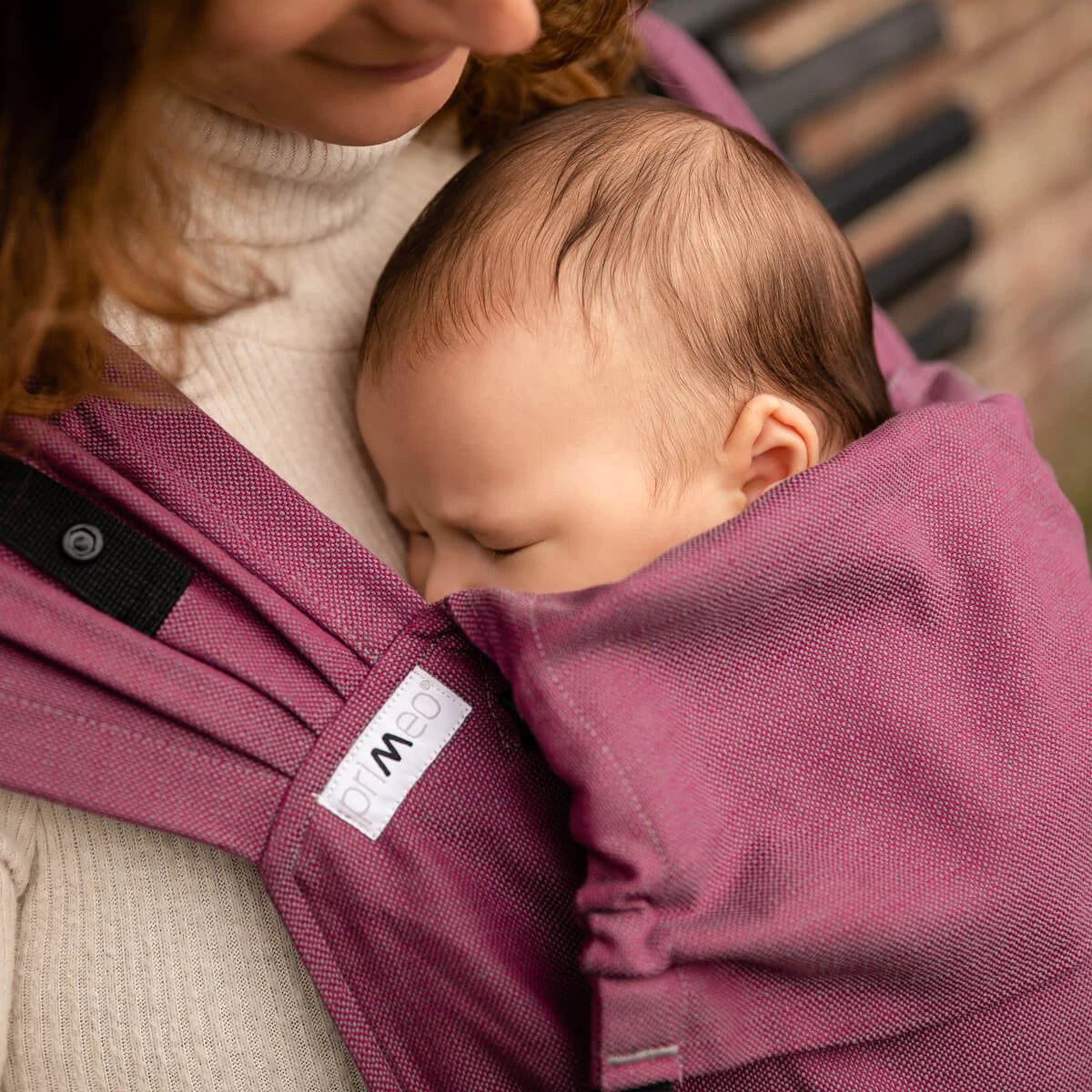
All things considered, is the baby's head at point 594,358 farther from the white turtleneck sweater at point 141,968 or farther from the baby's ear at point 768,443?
the white turtleneck sweater at point 141,968

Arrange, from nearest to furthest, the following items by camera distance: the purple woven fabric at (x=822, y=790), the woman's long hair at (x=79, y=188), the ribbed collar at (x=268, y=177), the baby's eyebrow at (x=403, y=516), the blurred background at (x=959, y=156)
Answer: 1. the woman's long hair at (x=79, y=188)
2. the purple woven fabric at (x=822, y=790)
3. the ribbed collar at (x=268, y=177)
4. the baby's eyebrow at (x=403, y=516)
5. the blurred background at (x=959, y=156)

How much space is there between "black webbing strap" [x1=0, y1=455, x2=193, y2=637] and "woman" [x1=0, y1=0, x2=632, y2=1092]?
0.21ft

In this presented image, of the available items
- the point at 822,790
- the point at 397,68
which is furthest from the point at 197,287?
the point at 822,790

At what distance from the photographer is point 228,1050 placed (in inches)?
30.1

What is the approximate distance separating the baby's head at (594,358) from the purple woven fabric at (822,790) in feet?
0.38

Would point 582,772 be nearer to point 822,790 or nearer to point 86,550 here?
point 822,790

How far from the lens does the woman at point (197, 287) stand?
61cm

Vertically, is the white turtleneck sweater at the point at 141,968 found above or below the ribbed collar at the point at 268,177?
below

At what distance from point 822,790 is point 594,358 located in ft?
1.16

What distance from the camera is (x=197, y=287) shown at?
2.82 feet

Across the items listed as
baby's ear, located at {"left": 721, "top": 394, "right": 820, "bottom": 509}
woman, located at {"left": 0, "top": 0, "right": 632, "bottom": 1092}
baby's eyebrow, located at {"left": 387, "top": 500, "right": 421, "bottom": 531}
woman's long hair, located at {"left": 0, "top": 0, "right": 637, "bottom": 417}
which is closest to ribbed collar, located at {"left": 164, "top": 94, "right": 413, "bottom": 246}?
woman, located at {"left": 0, "top": 0, "right": 632, "bottom": 1092}

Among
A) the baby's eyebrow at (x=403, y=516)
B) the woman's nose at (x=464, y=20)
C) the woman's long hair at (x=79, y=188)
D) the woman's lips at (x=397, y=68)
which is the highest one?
the woman's nose at (x=464, y=20)

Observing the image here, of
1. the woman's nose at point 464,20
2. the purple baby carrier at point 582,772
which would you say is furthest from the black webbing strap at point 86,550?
the woman's nose at point 464,20

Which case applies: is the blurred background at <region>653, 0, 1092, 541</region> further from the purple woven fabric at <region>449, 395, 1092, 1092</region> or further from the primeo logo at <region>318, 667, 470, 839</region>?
the primeo logo at <region>318, 667, 470, 839</region>
